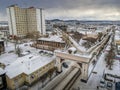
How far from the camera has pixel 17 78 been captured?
46.7 ft

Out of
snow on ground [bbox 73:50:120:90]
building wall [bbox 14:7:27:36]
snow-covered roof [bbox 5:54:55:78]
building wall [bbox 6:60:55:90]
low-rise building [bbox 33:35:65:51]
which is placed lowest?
snow on ground [bbox 73:50:120:90]

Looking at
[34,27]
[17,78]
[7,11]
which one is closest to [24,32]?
[34,27]

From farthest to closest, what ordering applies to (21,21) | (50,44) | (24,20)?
1. (24,20)
2. (21,21)
3. (50,44)

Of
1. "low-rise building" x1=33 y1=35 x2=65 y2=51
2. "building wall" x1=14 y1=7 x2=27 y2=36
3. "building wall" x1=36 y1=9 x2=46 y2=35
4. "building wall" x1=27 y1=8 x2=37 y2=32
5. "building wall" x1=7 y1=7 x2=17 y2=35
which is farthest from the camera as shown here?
"building wall" x1=36 y1=9 x2=46 y2=35

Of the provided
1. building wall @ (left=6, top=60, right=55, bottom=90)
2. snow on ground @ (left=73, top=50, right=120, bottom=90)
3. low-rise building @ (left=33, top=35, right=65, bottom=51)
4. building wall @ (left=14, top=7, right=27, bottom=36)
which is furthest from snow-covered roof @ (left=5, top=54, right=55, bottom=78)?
building wall @ (left=14, top=7, right=27, bottom=36)

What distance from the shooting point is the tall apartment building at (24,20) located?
4672 cm

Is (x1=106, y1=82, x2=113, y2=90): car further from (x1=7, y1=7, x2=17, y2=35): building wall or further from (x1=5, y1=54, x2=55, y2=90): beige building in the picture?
(x1=7, y1=7, x2=17, y2=35): building wall

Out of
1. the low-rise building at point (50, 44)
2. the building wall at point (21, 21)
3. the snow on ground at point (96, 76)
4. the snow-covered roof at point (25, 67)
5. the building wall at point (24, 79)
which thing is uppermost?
the building wall at point (21, 21)

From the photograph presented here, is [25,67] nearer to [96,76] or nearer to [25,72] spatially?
[25,72]

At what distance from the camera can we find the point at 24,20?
5062cm

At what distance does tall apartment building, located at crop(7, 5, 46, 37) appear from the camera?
153 feet

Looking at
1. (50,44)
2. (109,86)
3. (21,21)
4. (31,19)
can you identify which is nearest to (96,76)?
(109,86)

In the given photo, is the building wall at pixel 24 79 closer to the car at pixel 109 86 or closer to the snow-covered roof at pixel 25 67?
the snow-covered roof at pixel 25 67

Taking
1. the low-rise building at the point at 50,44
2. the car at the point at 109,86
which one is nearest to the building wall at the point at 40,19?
the low-rise building at the point at 50,44
